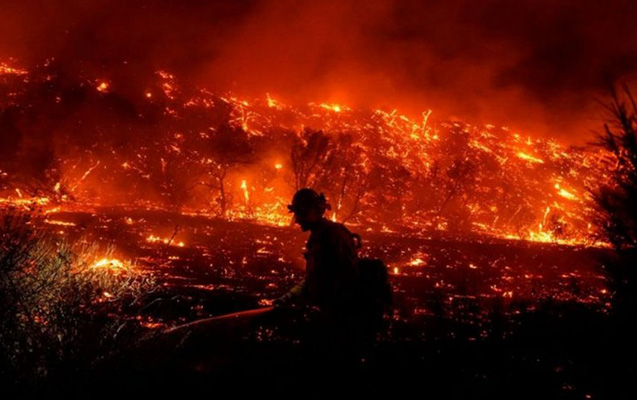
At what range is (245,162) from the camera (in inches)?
2484

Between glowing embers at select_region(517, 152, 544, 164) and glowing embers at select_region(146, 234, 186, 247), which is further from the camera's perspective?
glowing embers at select_region(517, 152, 544, 164)

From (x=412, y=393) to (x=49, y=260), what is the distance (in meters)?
9.00

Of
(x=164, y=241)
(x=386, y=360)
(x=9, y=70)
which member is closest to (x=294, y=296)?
(x=386, y=360)

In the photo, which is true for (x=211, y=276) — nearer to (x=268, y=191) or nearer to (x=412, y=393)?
(x=412, y=393)

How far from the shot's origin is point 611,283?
203 inches

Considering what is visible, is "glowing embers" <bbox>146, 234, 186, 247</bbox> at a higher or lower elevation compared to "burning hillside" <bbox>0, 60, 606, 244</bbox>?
lower

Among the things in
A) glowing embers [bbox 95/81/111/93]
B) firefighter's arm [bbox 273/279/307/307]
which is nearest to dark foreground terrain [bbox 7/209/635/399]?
firefighter's arm [bbox 273/279/307/307]

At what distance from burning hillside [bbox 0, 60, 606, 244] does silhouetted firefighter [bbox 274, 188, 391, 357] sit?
34027 mm

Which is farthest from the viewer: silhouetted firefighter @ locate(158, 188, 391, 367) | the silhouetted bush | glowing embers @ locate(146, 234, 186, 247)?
glowing embers @ locate(146, 234, 186, 247)

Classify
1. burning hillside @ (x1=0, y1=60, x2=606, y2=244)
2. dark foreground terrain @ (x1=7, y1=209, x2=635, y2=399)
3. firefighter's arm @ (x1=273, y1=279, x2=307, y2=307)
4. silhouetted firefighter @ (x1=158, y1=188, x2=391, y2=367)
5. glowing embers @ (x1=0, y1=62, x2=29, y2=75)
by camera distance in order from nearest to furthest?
dark foreground terrain @ (x1=7, y1=209, x2=635, y2=399) < silhouetted firefighter @ (x1=158, y1=188, x2=391, y2=367) < firefighter's arm @ (x1=273, y1=279, x2=307, y2=307) < burning hillside @ (x1=0, y1=60, x2=606, y2=244) < glowing embers @ (x1=0, y1=62, x2=29, y2=75)

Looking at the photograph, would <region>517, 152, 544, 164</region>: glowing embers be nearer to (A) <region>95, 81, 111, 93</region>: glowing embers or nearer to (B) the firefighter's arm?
(A) <region>95, 81, 111, 93</region>: glowing embers

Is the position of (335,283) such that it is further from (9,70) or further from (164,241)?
(9,70)

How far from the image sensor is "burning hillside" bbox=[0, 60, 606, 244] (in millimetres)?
49500

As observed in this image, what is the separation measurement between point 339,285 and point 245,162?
198ft
